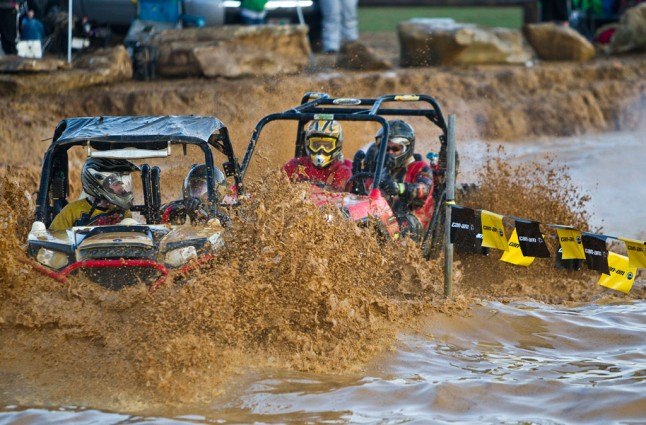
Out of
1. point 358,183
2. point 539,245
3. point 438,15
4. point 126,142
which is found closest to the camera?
point 126,142

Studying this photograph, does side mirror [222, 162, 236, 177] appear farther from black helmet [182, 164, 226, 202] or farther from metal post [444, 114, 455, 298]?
metal post [444, 114, 455, 298]

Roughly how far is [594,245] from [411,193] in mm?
2376

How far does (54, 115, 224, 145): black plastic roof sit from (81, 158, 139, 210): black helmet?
230 mm

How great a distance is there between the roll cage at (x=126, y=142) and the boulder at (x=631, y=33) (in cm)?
1441

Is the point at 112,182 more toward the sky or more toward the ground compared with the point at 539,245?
more toward the sky

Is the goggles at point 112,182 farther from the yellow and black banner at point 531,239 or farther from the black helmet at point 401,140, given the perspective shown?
the black helmet at point 401,140

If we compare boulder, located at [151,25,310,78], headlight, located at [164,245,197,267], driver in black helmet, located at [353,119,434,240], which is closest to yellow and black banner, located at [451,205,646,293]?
driver in black helmet, located at [353,119,434,240]

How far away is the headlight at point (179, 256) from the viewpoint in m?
7.36

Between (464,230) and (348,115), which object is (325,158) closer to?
(348,115)

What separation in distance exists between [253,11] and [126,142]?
10.3m

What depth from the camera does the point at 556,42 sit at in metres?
20.8

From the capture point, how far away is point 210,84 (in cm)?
1683

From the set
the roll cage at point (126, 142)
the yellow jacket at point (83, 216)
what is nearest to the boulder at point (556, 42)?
the roll cage at point (126, 142)

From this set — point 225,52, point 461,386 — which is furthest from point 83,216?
point 225,52
